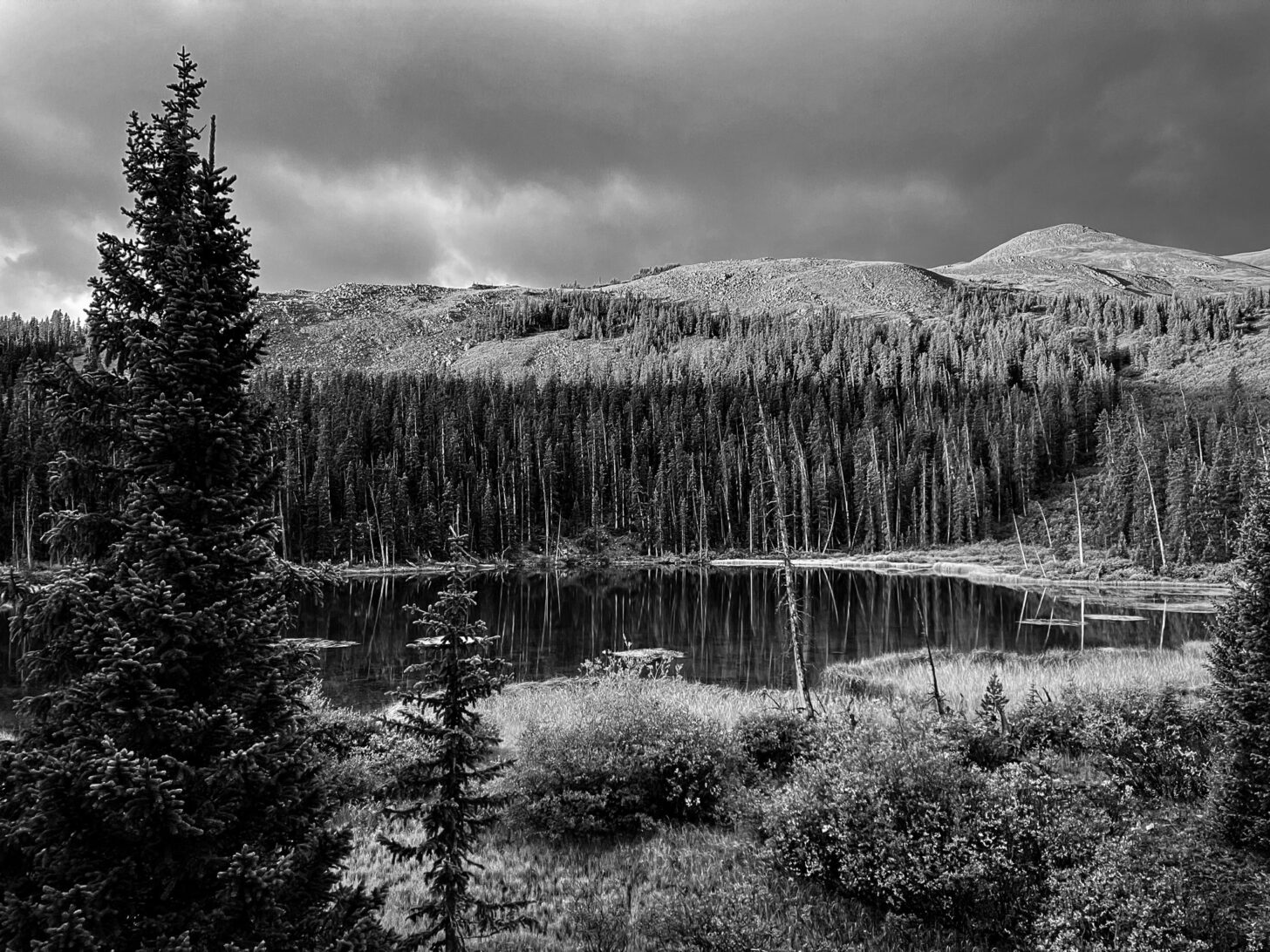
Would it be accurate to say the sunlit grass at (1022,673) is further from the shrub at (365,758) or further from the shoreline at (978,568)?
the shoreline at (978,568)

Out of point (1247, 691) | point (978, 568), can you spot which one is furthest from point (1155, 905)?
point (978, 568)

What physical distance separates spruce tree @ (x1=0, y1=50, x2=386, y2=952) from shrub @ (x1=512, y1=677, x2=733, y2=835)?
7.06 m

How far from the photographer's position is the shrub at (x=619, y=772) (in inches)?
484

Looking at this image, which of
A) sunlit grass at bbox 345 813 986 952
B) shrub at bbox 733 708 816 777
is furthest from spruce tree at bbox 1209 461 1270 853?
shrub at bbox 733 708 816 777

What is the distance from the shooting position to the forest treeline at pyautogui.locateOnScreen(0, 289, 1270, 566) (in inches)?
3046

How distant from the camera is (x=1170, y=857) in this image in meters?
8.73

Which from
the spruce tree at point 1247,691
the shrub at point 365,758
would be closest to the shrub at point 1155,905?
the spruce tree at point 1247,691

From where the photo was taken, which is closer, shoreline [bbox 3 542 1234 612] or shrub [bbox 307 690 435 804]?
shrub [bbox 307 690 435 804]

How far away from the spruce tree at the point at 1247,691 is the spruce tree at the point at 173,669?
1067 cm

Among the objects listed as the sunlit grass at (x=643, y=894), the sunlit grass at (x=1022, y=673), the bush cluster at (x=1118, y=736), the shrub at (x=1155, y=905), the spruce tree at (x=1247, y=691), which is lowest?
the sunlit grass at (x=1022, y=673)

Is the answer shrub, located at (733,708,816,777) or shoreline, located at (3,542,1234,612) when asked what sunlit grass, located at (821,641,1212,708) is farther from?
shoreline, located at (3,542,1234,612)

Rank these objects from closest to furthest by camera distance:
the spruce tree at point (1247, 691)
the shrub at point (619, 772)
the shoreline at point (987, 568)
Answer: the spruce tree at point (1247, 691)
the shrub at point (619, 772)
the shoreline at point (987, 568)

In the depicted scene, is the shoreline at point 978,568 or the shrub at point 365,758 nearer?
the shrub at point 365,758

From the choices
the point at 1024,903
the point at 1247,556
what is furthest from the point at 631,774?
the point at 1247,556
